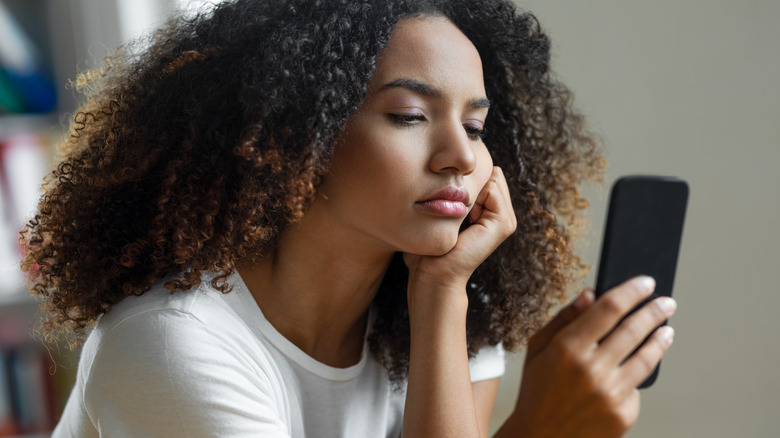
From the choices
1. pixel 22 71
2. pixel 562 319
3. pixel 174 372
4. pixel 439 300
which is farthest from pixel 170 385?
pixel 22 71

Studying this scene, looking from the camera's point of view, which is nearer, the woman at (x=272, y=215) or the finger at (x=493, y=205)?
the woman at (x=272, y=215)

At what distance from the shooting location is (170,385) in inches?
36.0

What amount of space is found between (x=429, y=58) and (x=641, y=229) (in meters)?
0.36

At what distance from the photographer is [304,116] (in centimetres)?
96

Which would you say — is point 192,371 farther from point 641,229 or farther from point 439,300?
point 641,229

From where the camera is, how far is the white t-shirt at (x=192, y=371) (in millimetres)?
918

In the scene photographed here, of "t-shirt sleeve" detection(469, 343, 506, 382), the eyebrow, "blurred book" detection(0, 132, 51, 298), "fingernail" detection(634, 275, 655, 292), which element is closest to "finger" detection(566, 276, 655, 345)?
"fingernail" detection(634, 275, 655, 292)

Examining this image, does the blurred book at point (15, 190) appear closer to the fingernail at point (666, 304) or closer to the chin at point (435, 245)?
the chin at point (435, 245)

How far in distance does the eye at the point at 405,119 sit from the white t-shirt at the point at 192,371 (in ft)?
1.05

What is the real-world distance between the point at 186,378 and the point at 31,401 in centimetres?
132

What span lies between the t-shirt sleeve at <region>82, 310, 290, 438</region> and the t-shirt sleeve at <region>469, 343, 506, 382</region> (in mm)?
423

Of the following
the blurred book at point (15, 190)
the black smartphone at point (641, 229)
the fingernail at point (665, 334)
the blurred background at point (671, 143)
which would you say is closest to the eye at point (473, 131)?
the black smartphone at point (641, 229)

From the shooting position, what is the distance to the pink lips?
0.97 meters

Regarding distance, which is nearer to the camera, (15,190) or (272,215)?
(272,215)
